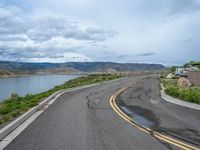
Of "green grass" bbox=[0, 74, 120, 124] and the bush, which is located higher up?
the bush

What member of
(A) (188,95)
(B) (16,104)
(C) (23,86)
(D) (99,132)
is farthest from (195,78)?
(C) (23,86)

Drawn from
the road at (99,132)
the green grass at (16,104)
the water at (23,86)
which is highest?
the road at (99,132)

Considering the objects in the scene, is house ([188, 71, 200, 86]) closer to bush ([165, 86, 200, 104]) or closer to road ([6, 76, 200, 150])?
bush ([165, 86, 200, 104])

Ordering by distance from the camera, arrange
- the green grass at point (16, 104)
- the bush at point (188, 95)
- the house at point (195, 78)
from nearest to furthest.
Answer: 1. the green grass at point (16, 104)
2. the bush at point (188, 95)
3. the house at point (195, 78)

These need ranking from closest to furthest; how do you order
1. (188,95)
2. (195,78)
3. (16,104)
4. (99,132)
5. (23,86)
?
(99,132) → (16,104) → (188,95) → (195,78) → (23,86)

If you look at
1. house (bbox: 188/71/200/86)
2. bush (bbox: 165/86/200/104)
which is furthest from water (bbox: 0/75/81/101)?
house (bbox: 188/71/200/86)

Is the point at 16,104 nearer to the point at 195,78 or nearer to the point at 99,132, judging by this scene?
the point at 99,132

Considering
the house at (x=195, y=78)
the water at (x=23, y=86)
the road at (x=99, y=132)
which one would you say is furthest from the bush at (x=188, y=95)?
the water at (x=23, y=86)

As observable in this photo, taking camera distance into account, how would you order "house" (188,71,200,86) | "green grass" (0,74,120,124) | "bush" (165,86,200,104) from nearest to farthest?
"green grass" (0,74,120,124)
"bush" (165,86,200,104)
"house" (188,71,200,86)

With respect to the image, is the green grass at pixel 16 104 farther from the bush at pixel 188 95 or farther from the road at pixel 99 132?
the bush at pixel 188 95

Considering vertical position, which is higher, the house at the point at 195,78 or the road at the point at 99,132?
the house at the point at 195,78

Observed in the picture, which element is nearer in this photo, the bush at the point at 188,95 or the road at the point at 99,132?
the road at the point at 99,132

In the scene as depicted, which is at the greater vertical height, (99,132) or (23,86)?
(99,132)

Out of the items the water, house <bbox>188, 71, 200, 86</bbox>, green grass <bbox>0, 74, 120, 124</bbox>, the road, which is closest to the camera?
the road
